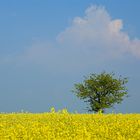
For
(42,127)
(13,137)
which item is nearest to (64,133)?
(42,127)

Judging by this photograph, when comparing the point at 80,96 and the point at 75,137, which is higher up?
the point at 80,96

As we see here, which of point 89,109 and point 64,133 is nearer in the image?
point 64,133

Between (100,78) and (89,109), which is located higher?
(100,78)

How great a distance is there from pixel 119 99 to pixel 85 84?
4630mm

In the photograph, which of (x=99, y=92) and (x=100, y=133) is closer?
(x=100, y=133)

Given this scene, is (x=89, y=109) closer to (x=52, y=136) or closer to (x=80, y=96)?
(x=80, y=96)

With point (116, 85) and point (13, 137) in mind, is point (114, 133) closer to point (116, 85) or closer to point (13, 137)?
point (13, 137)

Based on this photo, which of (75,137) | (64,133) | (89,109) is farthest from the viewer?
(89,109)

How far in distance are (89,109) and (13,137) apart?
44.2 metres

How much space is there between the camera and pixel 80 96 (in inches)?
2389

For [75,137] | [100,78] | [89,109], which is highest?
[100,78]

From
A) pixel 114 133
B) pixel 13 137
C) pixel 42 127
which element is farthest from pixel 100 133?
pixel 13 137

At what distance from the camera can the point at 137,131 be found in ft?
59.8

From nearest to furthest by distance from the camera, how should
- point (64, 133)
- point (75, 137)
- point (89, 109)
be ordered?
point (75, 137), point (64, 133), point (89, 109)
